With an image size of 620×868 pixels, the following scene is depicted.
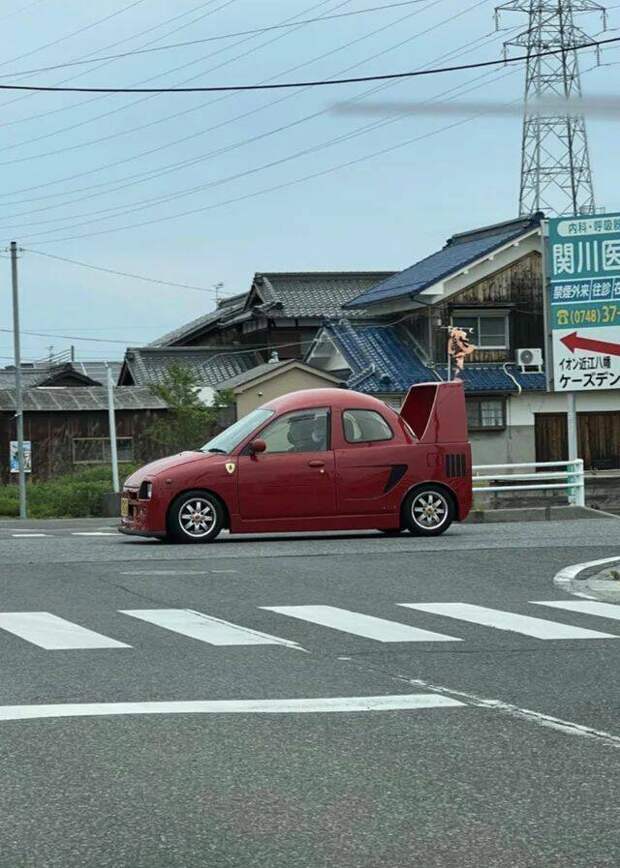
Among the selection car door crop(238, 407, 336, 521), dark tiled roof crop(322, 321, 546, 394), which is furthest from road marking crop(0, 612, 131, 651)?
dark tiled roof crop(322, 321, 546, 394)

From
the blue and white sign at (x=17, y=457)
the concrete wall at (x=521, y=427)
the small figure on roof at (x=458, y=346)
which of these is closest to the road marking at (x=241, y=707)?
the small figure on roof at (x=458, y=346)

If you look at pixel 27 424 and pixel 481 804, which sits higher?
pixel 27 424

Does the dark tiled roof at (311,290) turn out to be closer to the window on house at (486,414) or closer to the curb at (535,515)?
the window on house at (486,414)

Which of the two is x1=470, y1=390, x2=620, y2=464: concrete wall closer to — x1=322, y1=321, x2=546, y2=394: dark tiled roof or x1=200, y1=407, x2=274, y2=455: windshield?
x1=322, y1=321, x2=546, y2=394: dark tiled roof

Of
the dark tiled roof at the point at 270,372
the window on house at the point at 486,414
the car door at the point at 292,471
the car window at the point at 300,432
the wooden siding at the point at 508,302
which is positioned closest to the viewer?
the car door at the point at 292,471

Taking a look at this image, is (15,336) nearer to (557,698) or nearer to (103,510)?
(103,510)

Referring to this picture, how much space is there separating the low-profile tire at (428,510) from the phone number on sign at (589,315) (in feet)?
25.0

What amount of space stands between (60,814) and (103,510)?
111 feet

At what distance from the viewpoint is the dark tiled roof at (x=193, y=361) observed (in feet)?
174

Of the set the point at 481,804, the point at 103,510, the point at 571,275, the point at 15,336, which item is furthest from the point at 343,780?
the point at 15,336

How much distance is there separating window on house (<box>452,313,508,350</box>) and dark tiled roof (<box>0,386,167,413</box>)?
10930 mm

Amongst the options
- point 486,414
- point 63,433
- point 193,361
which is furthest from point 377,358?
point 63,433

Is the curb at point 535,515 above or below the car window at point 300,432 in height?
below

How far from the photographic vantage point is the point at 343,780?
19.2 ft
